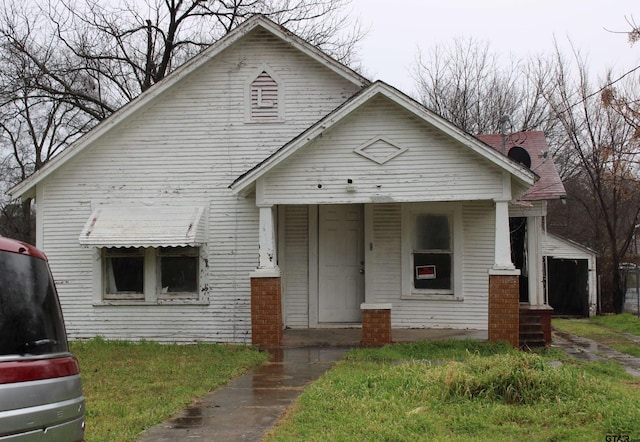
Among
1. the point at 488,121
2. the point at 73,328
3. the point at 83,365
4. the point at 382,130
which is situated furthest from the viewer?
the point at 488,121

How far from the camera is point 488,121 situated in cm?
3647

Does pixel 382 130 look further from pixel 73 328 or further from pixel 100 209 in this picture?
pixel 73 328

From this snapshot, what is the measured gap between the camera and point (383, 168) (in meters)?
11.9

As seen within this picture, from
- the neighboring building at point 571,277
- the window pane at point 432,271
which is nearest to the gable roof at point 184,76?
the window pane at point 432,271

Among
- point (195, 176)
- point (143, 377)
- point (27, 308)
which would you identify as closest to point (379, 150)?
point (195, 176)

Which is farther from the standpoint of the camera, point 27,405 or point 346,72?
point 346,72

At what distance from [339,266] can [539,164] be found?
5.28m

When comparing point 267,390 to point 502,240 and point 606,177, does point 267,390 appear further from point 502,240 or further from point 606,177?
point 606,177

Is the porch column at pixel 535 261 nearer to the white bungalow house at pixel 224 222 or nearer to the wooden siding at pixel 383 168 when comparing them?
the white bungalow house at pixel 224 222

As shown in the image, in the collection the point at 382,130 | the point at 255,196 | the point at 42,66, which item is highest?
the point at 42,66

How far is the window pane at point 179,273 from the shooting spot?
44.7ft

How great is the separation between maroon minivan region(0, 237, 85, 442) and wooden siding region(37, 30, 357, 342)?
9023 mm

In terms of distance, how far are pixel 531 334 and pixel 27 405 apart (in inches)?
406

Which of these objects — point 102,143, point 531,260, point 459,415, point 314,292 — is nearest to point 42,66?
point 102,143
